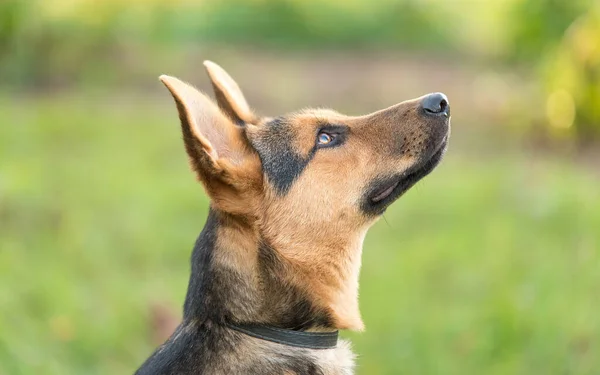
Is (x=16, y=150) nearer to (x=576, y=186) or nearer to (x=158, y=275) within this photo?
(x=158, y=275)

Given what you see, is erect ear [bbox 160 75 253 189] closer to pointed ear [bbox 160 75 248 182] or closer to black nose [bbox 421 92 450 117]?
pointed ear [bbox 160 75 248 182]

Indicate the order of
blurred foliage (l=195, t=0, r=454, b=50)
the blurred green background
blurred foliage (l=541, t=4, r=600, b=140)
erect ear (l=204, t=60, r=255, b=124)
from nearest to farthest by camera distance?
erect ear (l=204, t=60, r=255, b=124) → the blurred green background → blurred foliage (l=541, t=4, r=600, b=140) → blurred foliage (l=195, t=0, r=454, b=50)

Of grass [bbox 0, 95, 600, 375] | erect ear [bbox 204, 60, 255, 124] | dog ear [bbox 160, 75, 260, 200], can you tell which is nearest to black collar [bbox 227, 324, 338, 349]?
dog ear [bbox 160, 75, 260, 200]

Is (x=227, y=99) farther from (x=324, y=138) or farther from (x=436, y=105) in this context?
(x=436, y=105)

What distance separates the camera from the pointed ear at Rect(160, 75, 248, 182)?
3805 millimetres

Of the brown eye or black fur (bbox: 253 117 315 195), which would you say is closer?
black fur (bbox: 253 117 315 195)

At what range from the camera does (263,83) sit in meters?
15.0

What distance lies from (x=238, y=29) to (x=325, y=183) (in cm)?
1376

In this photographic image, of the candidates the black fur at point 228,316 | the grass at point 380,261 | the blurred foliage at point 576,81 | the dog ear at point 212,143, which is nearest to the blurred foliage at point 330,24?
the grass at point 380,261

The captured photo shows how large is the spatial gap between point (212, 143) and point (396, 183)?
3.31 ft

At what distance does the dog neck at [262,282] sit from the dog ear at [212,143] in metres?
0.20

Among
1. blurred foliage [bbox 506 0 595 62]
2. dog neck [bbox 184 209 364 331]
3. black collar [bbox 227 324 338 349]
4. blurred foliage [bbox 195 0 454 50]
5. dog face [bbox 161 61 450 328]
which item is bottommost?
black collar [bbox 227 324 338 349]

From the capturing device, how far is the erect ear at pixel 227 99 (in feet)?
15.8

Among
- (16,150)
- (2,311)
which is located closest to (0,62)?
(16,150)
